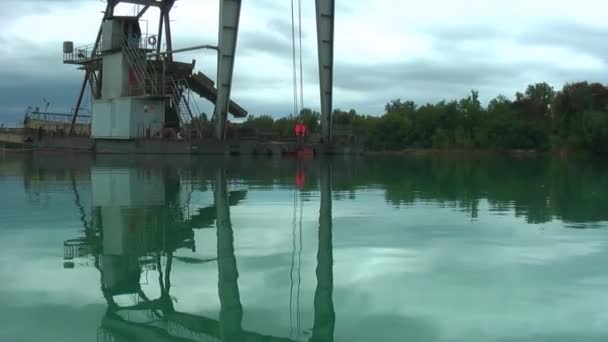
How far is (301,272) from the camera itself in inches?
223

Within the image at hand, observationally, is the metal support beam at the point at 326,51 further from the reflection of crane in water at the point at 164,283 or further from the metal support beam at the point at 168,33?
the reflection of crane in water at the point at 164,283

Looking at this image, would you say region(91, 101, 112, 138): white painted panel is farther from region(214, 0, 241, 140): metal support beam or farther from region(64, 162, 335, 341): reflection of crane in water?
region(64, 162, 335, 341): reflection of crane in water

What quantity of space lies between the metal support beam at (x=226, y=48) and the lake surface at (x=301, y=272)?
24492 millimetres

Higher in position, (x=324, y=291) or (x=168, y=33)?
(x=168, y=33)

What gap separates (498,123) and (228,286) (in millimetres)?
78148

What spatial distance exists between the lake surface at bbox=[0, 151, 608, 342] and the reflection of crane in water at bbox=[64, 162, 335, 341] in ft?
0.06

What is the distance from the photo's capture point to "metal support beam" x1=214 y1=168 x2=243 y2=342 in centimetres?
410

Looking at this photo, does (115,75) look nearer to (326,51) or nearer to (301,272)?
(326,51)

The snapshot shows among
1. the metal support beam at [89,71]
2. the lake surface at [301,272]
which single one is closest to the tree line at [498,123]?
the metal support beam at [89,71]

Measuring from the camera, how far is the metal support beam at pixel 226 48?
3409cm

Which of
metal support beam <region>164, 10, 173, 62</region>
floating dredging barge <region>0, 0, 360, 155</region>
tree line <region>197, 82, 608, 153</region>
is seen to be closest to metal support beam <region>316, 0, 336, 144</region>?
floating dredging barge <region>0, 0, 360, 155</region>

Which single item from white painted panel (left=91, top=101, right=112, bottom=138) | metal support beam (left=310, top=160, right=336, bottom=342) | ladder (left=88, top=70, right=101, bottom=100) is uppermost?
ladder (left=88, top=70, right=101, bottom=100)

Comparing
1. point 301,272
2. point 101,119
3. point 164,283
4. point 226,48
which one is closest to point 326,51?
point 226,48

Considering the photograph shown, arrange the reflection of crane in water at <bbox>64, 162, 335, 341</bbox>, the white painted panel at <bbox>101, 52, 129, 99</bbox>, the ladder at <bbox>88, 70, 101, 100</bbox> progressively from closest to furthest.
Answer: the reflection of crane in water at <bbox>64, 162, 335, 341</bbox> → the white painted panel at <bbox>101, 52, 129, 99</bbox> → the ladder at <bbox>88, 70, 101, 100</bbox>
